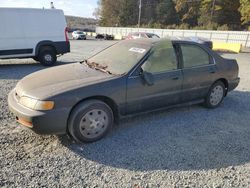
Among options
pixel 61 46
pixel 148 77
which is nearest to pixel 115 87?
pixel 148 77

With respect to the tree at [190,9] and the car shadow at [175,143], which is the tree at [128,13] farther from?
the car shadow at [175,143]

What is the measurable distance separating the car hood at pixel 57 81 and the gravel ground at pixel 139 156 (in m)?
0.77

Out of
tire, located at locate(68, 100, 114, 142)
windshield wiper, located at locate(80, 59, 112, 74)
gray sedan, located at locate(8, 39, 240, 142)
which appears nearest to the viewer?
gray sedan, located at locate(8, 39, 240, 142)

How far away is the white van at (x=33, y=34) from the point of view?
9953 millimetres

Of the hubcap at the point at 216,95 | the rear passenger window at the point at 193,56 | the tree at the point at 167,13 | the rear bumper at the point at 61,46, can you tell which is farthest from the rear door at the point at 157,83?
the tree at the point at 167,13

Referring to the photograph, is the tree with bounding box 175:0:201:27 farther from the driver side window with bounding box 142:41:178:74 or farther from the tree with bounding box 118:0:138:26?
the driver side window with bounding box 142:41:178:74

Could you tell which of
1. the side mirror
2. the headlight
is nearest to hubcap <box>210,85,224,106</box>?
the side mirror

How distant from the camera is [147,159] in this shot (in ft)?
11.8

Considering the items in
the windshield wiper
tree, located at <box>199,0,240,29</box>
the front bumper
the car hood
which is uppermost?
tree, located at <box>199,0,240,29</box>

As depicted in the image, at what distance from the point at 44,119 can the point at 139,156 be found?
139 cm

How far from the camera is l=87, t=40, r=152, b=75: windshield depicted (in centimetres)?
437

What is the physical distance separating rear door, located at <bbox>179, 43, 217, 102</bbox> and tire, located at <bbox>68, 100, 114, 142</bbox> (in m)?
1.74

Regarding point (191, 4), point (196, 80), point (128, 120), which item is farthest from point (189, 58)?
point (191, 4)

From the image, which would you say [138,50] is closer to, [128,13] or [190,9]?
[190,9]
